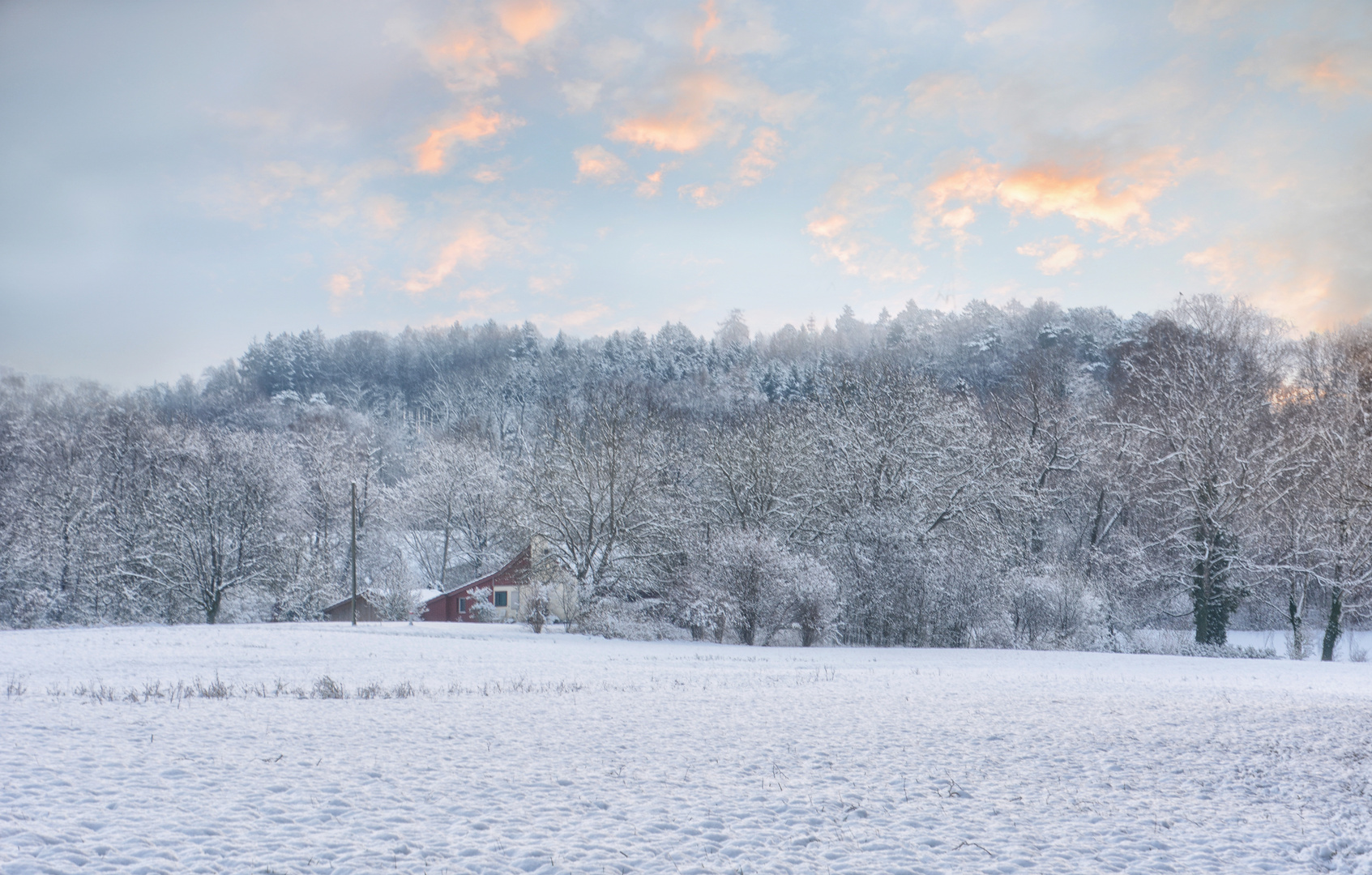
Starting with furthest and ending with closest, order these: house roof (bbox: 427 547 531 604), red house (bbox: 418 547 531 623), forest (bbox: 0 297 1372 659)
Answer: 1. red house (bbox: 418 547 531 623)
2. house roof (bbox: 427 547 531 604)
3. forest (bbox: 0 297 1372 659)

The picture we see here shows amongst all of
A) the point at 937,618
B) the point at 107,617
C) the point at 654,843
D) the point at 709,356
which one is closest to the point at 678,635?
the point at 937,618

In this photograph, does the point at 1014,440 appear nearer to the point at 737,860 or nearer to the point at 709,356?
the point at 737,860

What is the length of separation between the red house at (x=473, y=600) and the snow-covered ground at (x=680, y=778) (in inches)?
1338

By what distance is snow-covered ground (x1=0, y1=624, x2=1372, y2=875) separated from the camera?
665 cm

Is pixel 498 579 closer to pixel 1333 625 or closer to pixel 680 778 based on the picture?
pixel 1333 625

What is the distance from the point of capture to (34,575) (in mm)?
44281

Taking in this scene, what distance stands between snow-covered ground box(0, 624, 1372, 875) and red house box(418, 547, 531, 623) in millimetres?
33990

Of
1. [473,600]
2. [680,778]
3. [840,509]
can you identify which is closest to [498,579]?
[473,600]

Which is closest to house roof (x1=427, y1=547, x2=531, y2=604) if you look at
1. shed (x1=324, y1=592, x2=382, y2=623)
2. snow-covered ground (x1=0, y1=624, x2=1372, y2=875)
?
shed (x1=324, y1=592, x2=382, y2=623)

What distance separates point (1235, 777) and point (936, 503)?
2517cm

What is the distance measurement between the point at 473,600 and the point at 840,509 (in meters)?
28.7

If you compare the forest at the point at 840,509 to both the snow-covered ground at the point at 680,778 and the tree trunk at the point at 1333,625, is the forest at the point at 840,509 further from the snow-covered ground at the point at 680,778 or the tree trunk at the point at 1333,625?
the snow-covered ground at the point at 680,778

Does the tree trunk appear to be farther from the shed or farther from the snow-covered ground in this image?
the shed

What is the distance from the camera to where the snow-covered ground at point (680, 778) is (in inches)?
262
